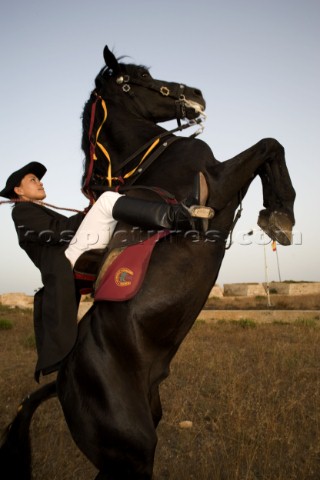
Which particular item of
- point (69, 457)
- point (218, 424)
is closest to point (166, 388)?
point (218, 424)

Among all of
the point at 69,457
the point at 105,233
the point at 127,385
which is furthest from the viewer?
the point at 69,457

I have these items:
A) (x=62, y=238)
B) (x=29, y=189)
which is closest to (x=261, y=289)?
(x=29, y=189)

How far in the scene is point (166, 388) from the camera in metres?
6.70

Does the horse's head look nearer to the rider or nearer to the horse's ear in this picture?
the horse's ear

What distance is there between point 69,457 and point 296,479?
2258mm

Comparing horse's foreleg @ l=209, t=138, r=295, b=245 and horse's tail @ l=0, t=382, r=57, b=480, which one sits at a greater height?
horse's foreleg @ l=209, t=138, r=295, b=245

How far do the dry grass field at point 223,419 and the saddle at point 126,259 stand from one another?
2.12m

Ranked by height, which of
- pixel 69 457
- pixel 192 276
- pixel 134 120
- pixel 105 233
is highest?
pixel 134 120

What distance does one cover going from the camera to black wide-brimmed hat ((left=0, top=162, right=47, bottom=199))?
3.06 metres

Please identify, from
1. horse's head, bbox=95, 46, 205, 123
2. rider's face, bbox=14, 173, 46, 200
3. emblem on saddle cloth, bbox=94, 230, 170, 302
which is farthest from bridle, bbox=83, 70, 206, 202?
emblem on saddle cloth, bbox=94, 230, 170, 302

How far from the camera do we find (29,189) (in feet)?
10.1

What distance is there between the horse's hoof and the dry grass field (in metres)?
1.99

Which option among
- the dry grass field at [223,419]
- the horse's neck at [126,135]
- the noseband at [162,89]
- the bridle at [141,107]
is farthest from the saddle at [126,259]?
the dry grass field at [223,419]

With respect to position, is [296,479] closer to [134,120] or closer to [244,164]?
[244,164]
